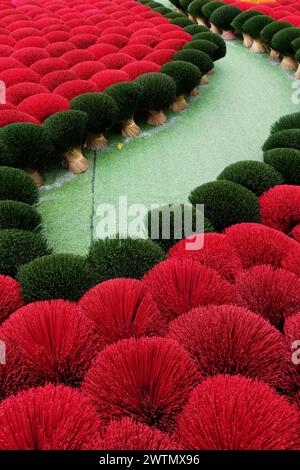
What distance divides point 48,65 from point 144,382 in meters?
1.55

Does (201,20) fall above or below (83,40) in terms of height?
above

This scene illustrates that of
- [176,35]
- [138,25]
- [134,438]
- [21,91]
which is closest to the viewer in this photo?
[134,438]

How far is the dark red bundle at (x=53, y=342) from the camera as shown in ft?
1.87

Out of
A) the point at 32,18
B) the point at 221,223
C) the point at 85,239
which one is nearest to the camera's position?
the point at 221,223

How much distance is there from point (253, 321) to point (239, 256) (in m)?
0.25

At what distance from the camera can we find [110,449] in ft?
1.42

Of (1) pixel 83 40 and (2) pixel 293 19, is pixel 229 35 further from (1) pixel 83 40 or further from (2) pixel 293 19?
(1) pixel 83 40

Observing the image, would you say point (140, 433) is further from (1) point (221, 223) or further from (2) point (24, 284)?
(1) point (221, 223)

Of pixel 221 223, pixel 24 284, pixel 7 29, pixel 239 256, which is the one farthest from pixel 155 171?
pixel 7 29

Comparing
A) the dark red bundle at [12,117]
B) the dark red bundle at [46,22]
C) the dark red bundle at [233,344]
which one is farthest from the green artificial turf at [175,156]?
the dark red bundle at [46,22]

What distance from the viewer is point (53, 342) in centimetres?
58

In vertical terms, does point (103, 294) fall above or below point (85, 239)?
above

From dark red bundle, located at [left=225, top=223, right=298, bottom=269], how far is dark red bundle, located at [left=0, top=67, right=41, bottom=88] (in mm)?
1117

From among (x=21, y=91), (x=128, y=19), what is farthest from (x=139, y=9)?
(x=21, y=91)
